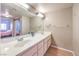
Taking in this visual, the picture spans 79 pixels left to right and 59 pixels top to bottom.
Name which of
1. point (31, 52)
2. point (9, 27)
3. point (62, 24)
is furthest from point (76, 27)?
point (9, 27)

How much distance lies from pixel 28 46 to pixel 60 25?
513mm

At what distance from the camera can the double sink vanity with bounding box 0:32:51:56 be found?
3.70 feet

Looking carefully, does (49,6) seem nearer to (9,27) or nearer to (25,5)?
(25,5)

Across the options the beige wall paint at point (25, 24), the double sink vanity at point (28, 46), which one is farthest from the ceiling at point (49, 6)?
the double sink vanity at point (28, 46)

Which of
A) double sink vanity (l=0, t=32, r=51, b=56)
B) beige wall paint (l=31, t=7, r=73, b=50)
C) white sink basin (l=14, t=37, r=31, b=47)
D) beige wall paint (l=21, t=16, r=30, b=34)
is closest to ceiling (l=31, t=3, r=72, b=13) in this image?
beige wall paint (l=31, t=7, r=73, b=50)

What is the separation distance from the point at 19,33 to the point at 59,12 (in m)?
0.61

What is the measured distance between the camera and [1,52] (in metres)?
Answer: 1.17

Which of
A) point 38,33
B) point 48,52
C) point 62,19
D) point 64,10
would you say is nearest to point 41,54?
point 48,52

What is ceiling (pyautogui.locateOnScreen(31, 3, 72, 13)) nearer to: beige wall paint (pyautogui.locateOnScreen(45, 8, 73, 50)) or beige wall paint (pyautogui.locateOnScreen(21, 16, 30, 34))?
beige wall paint (pyautogui.locateOnScreen(45, 8, 73, 50))

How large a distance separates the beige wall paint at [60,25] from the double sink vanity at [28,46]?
0.11 meters

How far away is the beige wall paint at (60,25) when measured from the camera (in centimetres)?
136

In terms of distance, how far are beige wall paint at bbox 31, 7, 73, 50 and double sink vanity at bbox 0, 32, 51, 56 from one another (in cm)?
11

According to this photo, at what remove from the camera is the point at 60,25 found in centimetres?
137

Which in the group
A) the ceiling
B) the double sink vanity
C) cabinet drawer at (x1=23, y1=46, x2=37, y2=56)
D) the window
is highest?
the ceiling
